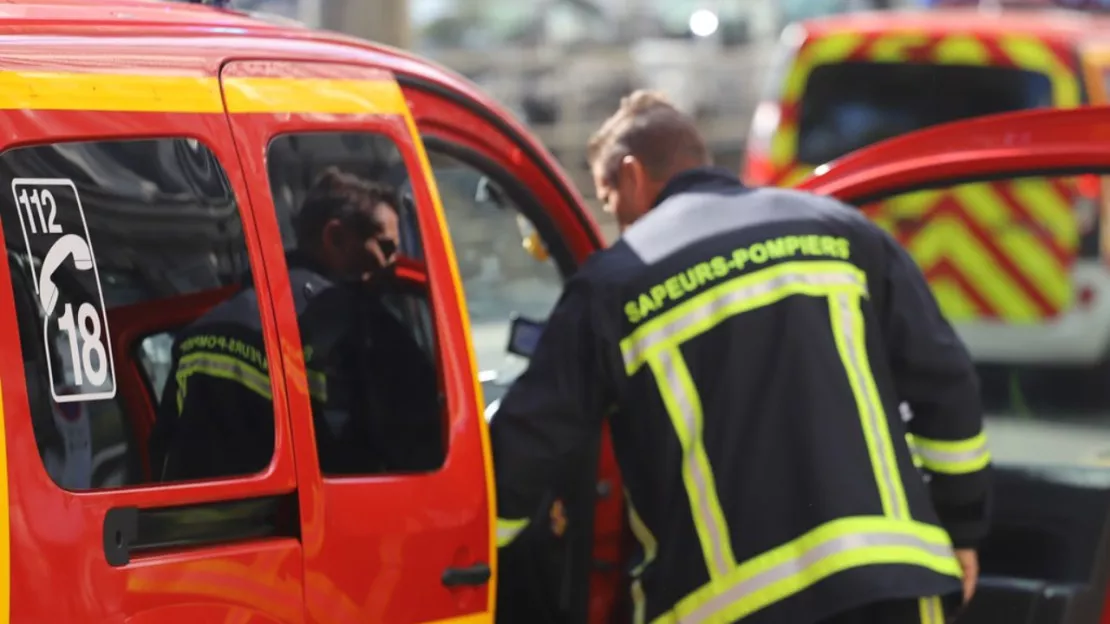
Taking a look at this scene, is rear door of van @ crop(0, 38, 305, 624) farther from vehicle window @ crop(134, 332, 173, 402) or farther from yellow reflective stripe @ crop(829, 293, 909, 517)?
yellow reflective stripe @ crop(829, 293, 909, 517)

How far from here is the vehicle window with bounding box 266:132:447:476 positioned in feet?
9.03

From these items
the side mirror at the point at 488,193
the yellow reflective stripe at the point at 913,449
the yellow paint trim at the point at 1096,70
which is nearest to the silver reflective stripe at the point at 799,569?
the yellow reflective stripe at the point at 913,449

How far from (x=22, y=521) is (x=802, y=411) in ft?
4.13

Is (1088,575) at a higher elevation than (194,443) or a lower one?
lower

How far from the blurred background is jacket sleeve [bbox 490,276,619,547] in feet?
41.4

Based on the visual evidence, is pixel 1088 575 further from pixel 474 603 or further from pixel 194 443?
pixel 194 443

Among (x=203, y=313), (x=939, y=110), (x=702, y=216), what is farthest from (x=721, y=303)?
(x=939, y=110)

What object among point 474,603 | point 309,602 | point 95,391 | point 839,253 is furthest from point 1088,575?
point 95,391

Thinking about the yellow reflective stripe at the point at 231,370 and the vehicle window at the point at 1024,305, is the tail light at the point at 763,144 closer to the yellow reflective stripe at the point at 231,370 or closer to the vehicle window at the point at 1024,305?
the vehicle window at the point at 1024,305

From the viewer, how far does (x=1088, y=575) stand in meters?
3.99

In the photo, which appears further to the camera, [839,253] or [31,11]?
[839,253]

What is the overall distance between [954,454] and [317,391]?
1126 millimetres

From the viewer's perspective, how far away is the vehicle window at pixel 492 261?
3637mm

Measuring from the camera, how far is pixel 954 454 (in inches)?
127
